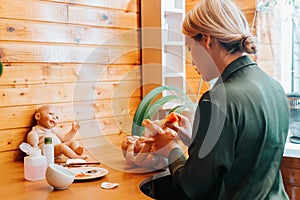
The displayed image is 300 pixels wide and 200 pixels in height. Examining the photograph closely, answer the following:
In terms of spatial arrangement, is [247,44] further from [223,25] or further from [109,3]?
[109,3]

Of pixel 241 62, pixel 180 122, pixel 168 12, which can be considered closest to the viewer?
pixel 241 62

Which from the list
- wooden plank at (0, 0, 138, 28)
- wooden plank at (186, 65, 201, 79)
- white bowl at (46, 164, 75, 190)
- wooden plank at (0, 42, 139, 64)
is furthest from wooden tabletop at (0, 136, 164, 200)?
wooden plank at (186, 65, 201, 79)

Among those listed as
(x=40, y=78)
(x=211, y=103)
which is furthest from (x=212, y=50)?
(x=40, y=78)

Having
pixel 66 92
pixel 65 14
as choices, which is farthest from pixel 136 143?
pixel 65 14

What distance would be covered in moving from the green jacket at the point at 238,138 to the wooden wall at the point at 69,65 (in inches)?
40.2

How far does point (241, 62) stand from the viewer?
1.39 meters

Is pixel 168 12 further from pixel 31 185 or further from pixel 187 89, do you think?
pixel 31 185

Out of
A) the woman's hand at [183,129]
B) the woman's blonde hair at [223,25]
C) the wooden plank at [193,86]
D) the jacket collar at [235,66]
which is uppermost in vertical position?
the woman's blonde hair at [223,25]

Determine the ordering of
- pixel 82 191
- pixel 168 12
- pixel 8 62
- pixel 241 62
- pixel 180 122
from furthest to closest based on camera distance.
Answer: pixel 168 12 < pixel 8 62 < pixel 180 122 < pixel 82 191 < pixel 241 62

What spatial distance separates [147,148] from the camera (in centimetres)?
179

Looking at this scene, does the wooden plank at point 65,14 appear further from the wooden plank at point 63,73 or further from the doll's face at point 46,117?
the doll's face at point 46,117

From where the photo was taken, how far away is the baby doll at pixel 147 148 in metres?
1.67

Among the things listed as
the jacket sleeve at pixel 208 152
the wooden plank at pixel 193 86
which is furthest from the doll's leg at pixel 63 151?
the wooden plank at pixel 193 86

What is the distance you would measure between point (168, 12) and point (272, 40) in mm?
676
